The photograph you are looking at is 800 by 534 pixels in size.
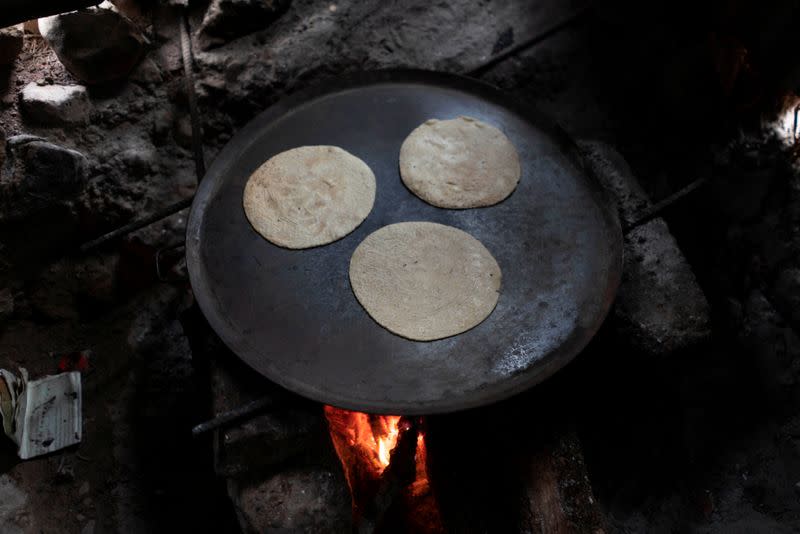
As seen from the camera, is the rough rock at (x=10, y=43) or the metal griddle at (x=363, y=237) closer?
the metal griddle at (x=363, y=237)

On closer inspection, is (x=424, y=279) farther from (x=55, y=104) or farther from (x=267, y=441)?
(x=55, y=104)

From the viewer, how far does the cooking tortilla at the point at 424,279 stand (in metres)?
2.32

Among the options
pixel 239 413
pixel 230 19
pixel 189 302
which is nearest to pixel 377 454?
pixel 239 413

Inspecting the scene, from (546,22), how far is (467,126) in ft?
4.37

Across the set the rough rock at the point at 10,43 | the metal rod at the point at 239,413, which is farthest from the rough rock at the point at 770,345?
the rough rock at the point at 10,43

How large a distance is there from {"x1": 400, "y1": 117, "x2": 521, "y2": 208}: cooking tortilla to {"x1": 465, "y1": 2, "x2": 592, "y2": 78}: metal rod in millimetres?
456

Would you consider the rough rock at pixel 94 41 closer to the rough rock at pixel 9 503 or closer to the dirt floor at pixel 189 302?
the dirt floor at pixel 189 302

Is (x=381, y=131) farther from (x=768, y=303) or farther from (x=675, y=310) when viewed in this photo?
(x=768, y=303)

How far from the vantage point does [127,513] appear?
2.82 metres

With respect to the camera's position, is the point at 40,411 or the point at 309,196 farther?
the point at 40,411

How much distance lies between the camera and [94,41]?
3221 millimetres

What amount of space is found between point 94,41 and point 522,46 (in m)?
2.33

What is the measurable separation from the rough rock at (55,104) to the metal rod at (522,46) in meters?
2.07

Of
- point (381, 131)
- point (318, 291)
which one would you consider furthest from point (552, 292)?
point (381, 131)
